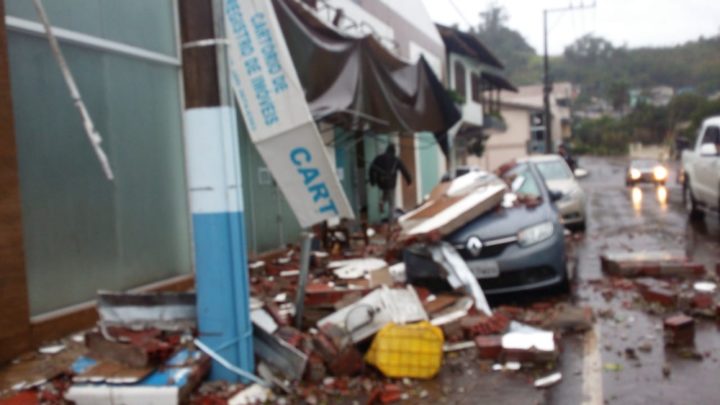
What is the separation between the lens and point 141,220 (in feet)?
25.6

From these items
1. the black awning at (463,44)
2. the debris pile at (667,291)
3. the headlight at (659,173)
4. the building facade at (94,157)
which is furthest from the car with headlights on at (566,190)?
the headlight at (659,173)

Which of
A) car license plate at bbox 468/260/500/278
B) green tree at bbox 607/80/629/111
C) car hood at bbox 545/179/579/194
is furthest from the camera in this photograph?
green tree at bbox 607/80/629/111

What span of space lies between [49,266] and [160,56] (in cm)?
313

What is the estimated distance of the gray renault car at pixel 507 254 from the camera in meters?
7.34

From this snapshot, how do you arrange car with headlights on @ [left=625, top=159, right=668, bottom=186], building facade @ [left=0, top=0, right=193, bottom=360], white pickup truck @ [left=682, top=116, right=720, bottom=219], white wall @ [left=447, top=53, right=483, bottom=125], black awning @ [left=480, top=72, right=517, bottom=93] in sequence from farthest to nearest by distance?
black awning @ [left=480, top=72, right=517, bottom=93]
car with headlights on @ [left=625, top=159, right=668, bottom=186]
white wall @ [left=447, top=53, right=483, bottom=125]
white pickup truck @ [left=682, top=116, right=720, bottom=219]
building facade @ [left=0, top=0, right=193, bottom=360]

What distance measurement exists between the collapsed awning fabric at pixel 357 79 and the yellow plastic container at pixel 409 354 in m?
4.66

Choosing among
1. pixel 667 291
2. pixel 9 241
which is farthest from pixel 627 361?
pixel 9 241

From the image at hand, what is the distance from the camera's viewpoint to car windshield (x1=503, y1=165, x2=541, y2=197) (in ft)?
29.8

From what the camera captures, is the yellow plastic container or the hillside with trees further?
the hillside with trees

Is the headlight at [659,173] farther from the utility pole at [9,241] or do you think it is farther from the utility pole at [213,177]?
the utility pole at [9,241]

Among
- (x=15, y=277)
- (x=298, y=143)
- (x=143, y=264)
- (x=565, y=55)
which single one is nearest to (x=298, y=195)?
(x=298, y=143)

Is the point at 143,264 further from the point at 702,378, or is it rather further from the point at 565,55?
the point at 565,55

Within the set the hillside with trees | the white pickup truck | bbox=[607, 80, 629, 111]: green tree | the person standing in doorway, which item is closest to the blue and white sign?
the person standing in doorway

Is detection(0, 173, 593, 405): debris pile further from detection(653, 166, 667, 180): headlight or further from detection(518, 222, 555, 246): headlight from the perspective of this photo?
detection(653, 166, 667, 180): headlight
